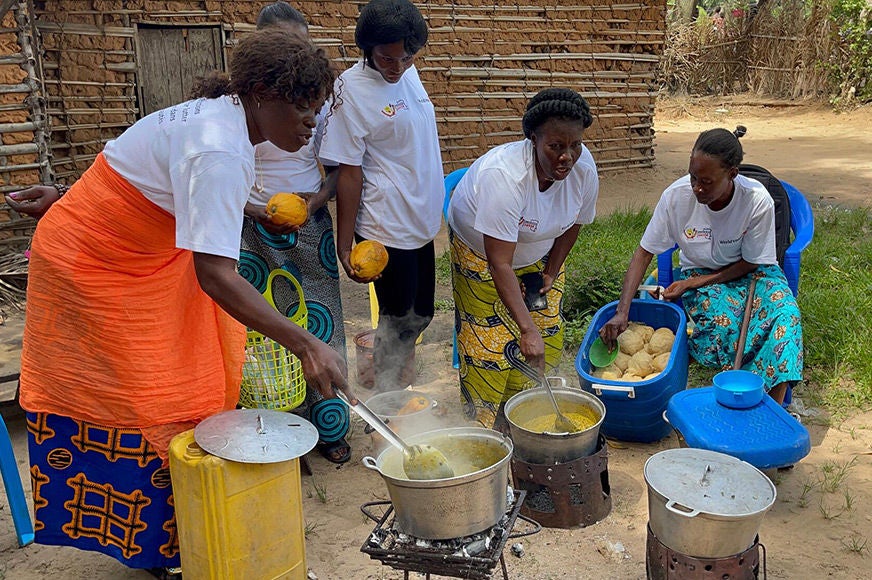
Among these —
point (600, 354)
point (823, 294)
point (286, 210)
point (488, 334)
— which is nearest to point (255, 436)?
point (286, 210)

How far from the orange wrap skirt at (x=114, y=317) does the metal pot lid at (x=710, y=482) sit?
1.52 m

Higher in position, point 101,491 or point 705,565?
point 101,491

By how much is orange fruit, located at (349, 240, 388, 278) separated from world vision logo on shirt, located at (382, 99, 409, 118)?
558 millimetres

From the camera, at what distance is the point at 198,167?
2.10 meters

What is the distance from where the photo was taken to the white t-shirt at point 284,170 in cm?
337

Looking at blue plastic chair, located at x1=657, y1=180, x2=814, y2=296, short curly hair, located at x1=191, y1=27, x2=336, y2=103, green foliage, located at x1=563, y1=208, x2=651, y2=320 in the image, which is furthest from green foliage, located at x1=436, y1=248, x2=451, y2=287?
short curly hair, located at x1=191, y1=27, x2=336, y2=103

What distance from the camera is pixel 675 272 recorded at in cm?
454

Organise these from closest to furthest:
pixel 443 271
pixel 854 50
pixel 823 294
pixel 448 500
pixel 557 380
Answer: pixel 448 500 < pixel 557 380 < pixel 823 294 < pixel 443 271 < pixel 854 50

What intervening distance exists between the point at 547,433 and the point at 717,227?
5.31 ft

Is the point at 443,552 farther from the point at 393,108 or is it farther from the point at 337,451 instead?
the point at 393,108

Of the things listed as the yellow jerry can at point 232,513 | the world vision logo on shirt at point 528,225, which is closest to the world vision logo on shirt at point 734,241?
the world vision logo on shirt at point 528,225

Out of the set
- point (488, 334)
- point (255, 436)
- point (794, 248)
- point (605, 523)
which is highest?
point (794, 248)

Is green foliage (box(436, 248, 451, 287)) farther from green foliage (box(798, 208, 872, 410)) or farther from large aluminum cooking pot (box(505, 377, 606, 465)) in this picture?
large aluminum cooking pot (box(505, 377, 606, 465))

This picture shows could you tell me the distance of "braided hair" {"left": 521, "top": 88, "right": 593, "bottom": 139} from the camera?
3070mm
